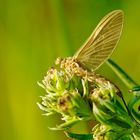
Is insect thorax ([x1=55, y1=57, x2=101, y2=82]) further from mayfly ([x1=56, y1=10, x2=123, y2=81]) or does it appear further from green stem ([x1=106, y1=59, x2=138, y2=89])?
green stem ([x1=106, y1=59, x2=138, y2=89])

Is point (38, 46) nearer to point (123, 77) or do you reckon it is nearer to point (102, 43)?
point (123, 77)

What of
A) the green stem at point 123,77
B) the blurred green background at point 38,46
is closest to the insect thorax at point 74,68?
the green stem at point 123,77

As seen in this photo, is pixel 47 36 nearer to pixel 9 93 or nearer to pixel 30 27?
pixel 30 27

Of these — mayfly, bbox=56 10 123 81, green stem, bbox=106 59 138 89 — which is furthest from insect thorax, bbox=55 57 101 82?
green stem, bbox=106 59 138 89

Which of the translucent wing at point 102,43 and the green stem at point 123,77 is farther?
the green stem at point 123,77

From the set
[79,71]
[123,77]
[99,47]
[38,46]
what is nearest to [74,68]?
[79,71]

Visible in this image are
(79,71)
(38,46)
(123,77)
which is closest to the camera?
(79,71)

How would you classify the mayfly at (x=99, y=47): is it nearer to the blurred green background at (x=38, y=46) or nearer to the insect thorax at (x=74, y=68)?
the insect thorax at (x=74, y=68)
